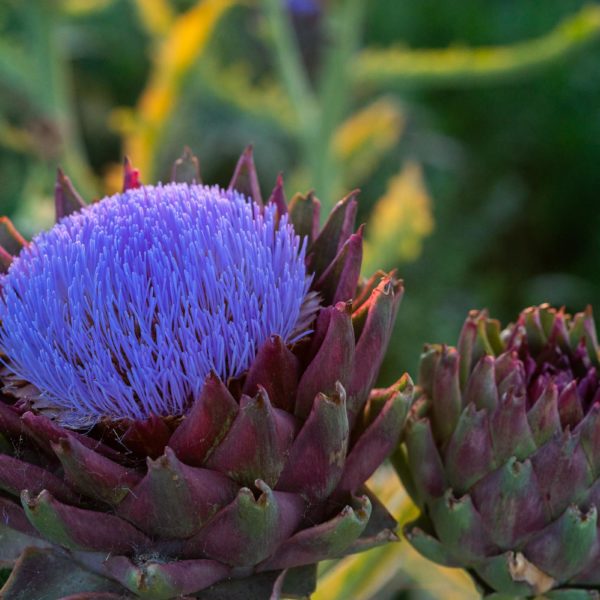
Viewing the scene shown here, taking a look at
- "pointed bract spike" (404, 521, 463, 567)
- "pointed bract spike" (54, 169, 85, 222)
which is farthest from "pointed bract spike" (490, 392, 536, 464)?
"pointed bract spike" (54, 169, 85, 222)

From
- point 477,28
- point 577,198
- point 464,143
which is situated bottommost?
point 577,198

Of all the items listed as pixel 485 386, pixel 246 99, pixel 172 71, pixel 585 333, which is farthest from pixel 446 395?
pixel 246 99

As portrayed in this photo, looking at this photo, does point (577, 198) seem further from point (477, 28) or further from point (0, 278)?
point (0, 278)

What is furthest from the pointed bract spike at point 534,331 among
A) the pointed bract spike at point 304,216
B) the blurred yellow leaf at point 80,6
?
the blurred yellow leaf at point 80,6

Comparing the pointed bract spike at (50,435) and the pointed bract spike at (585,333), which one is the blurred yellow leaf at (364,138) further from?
the pointed bract spike at (50,435)

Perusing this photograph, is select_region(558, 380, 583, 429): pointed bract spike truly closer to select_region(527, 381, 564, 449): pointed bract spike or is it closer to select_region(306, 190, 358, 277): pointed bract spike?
select_region(527, 381, 564, 449): pointed bract spike

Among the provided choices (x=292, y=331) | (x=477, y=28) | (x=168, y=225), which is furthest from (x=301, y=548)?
(x=477, y=28)

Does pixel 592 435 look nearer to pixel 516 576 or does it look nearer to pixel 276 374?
pixel 516 576
